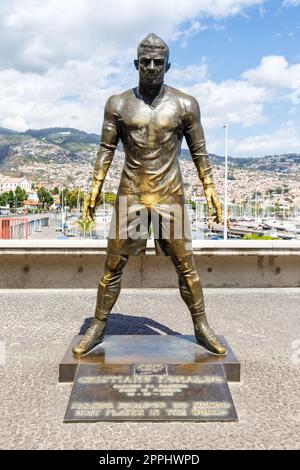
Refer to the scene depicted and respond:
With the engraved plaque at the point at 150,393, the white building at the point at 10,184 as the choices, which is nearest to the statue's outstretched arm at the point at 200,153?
the engraved plaque at the point at 150,393

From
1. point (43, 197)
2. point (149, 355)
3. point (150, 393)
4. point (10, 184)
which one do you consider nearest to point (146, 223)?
point (149, 355)

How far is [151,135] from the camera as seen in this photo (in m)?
3.96

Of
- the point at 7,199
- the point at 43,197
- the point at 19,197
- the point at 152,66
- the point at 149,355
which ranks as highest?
the point at 43,197

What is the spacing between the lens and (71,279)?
7.84m

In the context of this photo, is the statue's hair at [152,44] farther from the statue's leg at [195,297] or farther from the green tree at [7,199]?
the green tree at [7,199]

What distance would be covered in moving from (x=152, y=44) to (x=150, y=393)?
2.80 meters

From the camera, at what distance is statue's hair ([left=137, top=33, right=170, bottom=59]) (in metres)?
3.84

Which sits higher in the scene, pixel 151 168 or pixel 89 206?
pixel 151 168

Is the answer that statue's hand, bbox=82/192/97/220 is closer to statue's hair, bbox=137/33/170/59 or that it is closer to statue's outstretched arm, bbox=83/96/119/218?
statue's outstretched arm, bbox=83/96/119/218

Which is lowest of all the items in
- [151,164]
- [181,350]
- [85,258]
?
[181,350]

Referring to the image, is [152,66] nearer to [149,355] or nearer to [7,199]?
[149,355]

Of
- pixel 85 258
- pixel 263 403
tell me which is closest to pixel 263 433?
pixel 263 403
